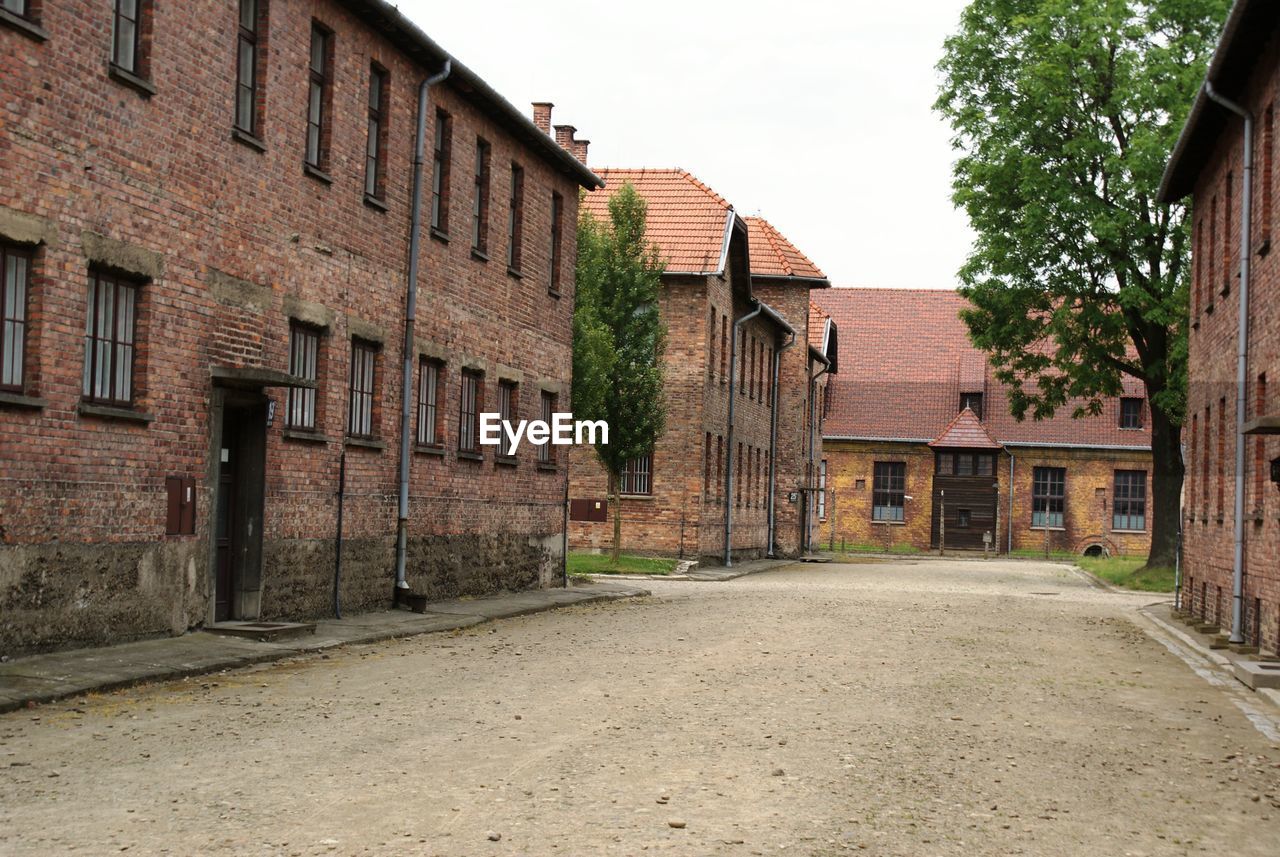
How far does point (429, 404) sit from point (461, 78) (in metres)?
4.57

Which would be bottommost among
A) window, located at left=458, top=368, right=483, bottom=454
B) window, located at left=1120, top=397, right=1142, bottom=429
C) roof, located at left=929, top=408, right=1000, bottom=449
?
window, located at left=458, top=368, right=483, bottom=454

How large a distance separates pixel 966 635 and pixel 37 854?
15049 millimetres

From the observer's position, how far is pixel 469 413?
24.7 meters

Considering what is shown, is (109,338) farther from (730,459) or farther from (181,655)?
(730,459)

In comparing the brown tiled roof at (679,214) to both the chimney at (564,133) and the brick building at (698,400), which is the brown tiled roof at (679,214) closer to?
the brick building at (698,400)

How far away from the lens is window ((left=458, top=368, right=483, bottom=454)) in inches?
957

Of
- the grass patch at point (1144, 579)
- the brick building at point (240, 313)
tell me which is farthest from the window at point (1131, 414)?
the brick building at point (240, 313)

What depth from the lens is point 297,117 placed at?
60.2ft

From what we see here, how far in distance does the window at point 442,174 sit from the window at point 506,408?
3545 mm

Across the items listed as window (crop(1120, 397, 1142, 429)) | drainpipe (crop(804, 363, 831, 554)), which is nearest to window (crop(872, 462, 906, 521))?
drainpipe (crop(804, 363, 831, 554))

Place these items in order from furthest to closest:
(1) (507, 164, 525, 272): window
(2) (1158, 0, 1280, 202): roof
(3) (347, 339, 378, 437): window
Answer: (1) (507, 164, 525, 272): window < (3) (347, 339, 378, 437): window < (2) (1158, 0, 1280, 202): roof

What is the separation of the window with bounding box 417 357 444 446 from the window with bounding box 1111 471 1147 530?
1948 inches

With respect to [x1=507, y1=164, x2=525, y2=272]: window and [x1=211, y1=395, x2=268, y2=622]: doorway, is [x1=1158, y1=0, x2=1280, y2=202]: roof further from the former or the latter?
[x1=211, y1=395, x2=268, y2=622]: doorway

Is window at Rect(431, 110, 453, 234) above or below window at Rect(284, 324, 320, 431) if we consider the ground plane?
above
